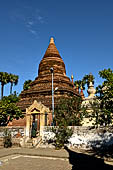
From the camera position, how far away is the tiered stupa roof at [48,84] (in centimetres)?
2484

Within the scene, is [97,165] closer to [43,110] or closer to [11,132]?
[43,110]

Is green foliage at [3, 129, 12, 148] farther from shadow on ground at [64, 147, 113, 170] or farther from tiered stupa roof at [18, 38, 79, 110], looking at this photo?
tiered stupa roof at [18, 38, 79, 110]

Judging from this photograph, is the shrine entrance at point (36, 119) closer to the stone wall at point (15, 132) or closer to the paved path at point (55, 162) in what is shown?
the stone wall at point (15, 132)

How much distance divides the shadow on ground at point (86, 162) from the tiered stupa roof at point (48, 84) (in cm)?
1149

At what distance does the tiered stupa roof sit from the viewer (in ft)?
81.5

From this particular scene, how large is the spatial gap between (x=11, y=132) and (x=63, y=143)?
234 inches

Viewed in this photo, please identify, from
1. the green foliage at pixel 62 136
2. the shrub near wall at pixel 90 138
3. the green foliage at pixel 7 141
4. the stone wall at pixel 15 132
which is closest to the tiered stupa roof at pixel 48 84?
the stone wall at pixel 15 132

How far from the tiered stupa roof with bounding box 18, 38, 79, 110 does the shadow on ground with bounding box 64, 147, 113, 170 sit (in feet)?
37.7

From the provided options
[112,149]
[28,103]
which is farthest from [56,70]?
[112,149]

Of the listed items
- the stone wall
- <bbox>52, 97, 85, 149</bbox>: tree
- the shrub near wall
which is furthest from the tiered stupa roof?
the shrub near wall

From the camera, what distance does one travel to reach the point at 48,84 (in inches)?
1056

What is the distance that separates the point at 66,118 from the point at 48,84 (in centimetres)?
1254

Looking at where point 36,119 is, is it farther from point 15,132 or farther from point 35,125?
point 15,132

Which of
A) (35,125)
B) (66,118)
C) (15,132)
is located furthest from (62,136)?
(15,132)
